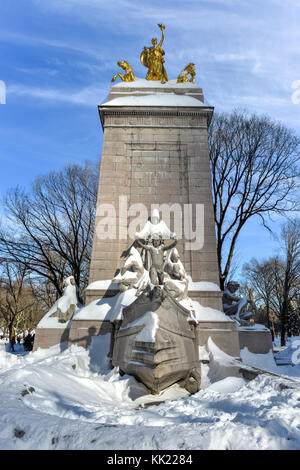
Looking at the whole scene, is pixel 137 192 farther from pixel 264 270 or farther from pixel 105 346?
pixel 264 270

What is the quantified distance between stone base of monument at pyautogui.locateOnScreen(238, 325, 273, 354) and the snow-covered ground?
280 cm

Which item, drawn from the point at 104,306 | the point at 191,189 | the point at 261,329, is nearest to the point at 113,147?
the point at 191,189

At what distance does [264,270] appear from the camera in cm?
3500

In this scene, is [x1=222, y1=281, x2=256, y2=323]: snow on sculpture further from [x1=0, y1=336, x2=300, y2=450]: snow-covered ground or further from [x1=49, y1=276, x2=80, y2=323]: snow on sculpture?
[x1=49, y1=276, x2=80, y2=323]: snow on sculpture

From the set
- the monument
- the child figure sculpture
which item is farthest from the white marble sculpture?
the child figure sculpture

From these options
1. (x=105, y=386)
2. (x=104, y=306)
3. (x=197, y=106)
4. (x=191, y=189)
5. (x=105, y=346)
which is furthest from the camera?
(x=197, y=106)

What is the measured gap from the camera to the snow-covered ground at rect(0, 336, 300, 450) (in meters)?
2.67

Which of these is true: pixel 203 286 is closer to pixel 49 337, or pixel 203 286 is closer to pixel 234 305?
pixel 234 305

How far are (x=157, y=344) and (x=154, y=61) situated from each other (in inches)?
544

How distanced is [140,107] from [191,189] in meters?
4.26

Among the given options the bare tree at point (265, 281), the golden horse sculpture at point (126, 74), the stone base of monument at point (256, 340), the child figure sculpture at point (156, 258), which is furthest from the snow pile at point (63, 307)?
the bare tree at point (265, 281)

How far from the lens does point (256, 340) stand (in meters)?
11.3

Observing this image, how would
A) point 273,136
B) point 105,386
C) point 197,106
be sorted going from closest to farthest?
point 105,386, point 197,106, point 273,136

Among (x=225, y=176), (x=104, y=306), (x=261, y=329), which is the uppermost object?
(x=225, y=176)
